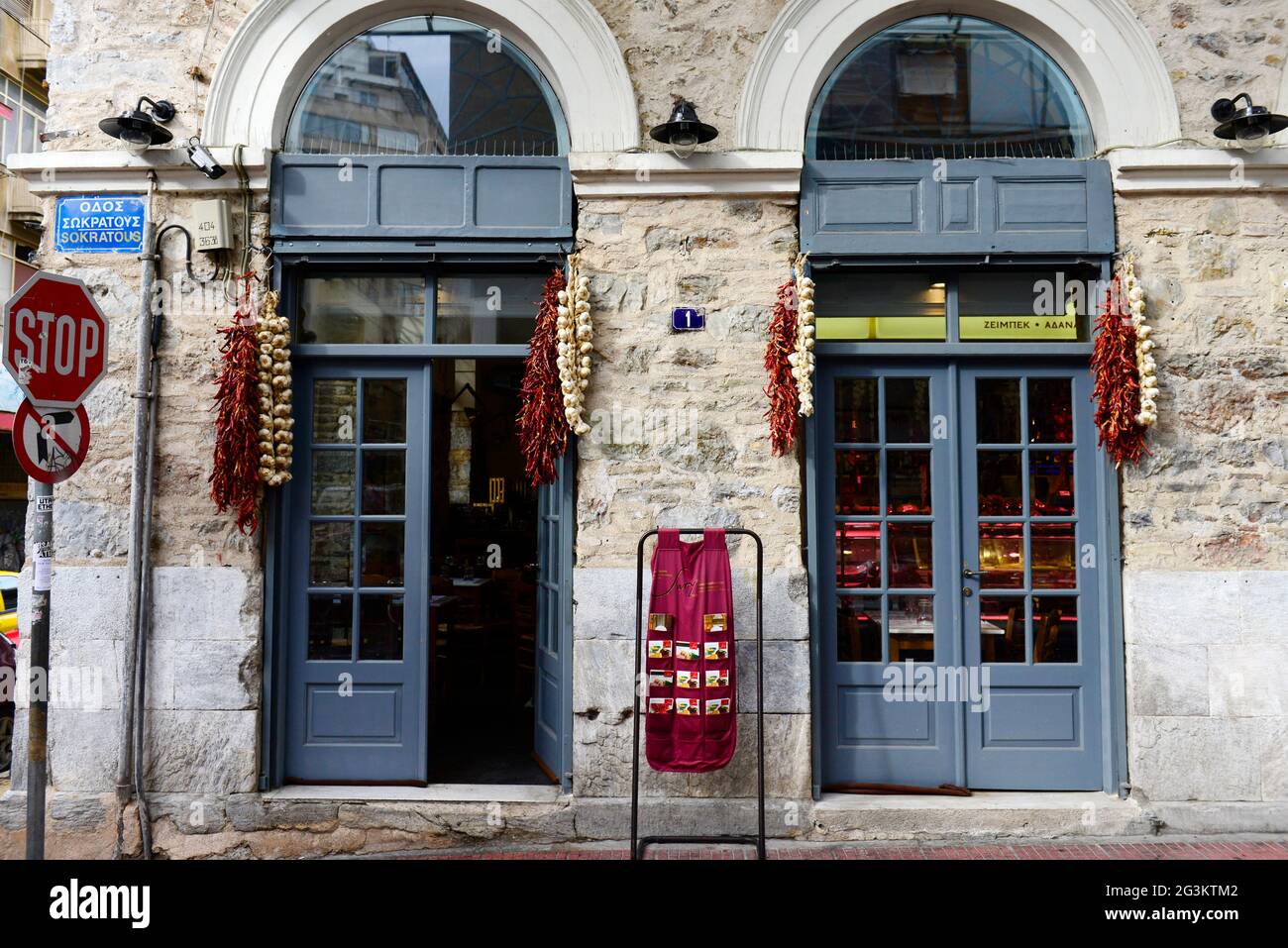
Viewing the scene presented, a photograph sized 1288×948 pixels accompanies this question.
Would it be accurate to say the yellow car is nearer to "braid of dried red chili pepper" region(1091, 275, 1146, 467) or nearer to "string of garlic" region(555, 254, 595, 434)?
"string of garlic" region(555, 254, 595, 434)

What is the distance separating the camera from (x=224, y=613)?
4.72 meters

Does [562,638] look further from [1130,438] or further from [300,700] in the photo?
[1130,438]

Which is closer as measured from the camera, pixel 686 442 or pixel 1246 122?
pixel 1246 122

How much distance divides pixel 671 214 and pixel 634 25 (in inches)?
45.8

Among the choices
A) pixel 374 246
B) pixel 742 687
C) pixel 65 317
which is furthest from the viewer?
pixel 374 246

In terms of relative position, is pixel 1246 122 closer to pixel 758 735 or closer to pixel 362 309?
pixel 758 735

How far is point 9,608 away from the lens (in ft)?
22.3

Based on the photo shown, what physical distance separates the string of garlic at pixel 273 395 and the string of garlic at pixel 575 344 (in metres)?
1.63

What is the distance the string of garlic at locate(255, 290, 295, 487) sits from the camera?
4707 millimetres

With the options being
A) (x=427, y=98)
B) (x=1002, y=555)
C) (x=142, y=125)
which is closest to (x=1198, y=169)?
(x=1002, y=555)

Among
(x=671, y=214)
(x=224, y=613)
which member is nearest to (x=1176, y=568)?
(x=671, y=214)

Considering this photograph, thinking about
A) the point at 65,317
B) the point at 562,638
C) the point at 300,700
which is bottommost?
the point at 300,700

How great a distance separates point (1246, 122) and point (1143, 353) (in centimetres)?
141

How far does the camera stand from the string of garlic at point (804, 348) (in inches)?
180
